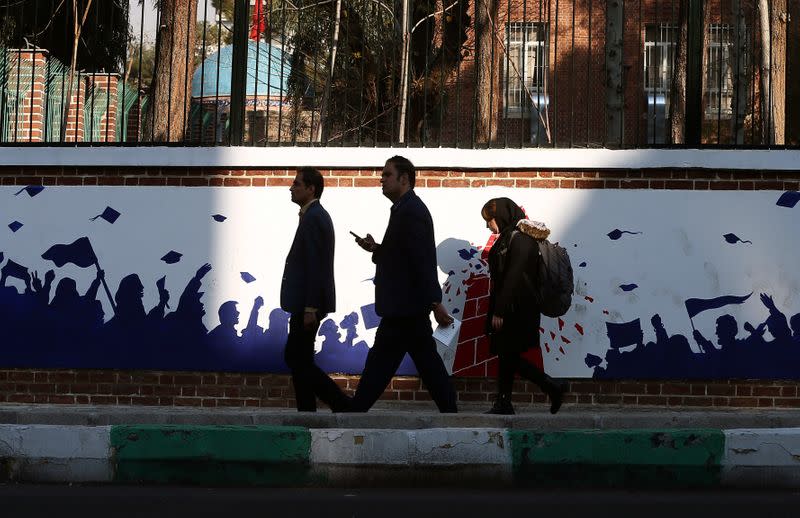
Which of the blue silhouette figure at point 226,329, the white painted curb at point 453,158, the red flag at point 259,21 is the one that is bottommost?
the blue silhouette figure at point 226,329

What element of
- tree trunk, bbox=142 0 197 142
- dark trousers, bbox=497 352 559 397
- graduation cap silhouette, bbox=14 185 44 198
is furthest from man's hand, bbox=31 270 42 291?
dark trousers, bbox=497 352 559 397

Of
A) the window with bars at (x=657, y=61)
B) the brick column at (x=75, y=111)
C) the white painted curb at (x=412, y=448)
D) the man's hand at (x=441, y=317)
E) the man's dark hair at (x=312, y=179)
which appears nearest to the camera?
the white painted curb at (x=412, y=448)

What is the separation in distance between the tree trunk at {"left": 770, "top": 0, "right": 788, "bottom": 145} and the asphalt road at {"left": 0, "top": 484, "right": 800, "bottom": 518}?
13.5 feet

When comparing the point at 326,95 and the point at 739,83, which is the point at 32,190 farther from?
the point at 739,83

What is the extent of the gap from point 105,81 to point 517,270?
379cm

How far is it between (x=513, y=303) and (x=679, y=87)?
8.39 ft

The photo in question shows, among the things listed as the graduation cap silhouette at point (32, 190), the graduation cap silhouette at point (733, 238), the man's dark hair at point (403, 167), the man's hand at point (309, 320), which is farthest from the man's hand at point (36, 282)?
the graduation cap silhouette at point (733, 238)

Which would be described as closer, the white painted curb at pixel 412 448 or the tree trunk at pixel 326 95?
the white painted curb at pixel 412 448

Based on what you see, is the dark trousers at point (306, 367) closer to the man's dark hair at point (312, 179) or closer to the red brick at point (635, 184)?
the man's dark hair at point (312, 179)

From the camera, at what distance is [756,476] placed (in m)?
7.06

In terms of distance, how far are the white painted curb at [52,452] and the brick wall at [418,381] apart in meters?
3.06

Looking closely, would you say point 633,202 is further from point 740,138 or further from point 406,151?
point 406,151

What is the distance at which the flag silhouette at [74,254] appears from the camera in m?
10.4

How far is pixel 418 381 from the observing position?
10.1m
